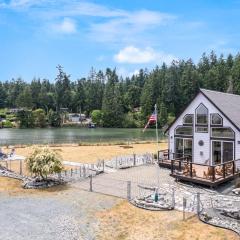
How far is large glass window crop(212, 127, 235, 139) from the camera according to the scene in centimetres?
2302

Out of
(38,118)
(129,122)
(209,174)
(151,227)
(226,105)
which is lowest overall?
(151,227)

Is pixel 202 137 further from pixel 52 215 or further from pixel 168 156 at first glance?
pixel 52 215

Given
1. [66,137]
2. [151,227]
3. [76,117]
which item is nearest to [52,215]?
[151,227]

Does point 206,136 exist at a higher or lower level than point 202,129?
lower

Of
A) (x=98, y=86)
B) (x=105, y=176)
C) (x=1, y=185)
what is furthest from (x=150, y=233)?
(x=98, y=86)

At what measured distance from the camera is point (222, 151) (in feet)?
77.7

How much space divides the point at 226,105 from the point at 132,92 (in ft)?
342

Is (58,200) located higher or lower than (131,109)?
lower

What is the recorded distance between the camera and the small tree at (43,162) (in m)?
21.9

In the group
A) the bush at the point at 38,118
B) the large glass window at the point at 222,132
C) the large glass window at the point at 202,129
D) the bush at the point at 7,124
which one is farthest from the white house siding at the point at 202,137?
the bush at the point at 7,124

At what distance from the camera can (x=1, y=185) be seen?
22.3 m

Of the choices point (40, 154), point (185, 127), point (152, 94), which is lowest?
point (40, 154)

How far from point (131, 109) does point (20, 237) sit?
114 metres

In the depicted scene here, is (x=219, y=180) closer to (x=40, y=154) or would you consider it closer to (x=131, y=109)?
(x=40, y=154)
